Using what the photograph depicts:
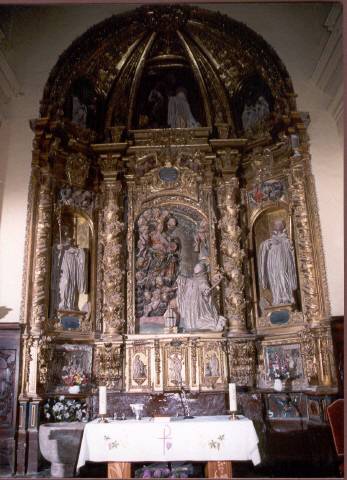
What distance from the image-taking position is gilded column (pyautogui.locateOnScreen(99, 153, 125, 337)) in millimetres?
8180

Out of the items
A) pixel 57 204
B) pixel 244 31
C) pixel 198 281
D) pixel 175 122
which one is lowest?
pixel 198 281

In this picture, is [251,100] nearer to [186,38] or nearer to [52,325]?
[186,38]

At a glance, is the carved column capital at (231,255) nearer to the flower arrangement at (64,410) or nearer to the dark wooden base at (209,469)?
the dark wooden base at (209,469)

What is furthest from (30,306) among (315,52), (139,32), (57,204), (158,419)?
(315,52)

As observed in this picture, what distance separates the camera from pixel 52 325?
25.6 feet

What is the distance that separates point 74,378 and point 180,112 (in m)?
5.60

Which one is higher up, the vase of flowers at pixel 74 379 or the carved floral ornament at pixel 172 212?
the carved floral ornament at pixel 172 212

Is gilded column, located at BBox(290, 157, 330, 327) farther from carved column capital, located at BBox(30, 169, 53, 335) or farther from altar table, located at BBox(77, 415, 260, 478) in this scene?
carved column capital, located at BBox(30, 169, 53, 335)

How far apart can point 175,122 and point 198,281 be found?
135 inches

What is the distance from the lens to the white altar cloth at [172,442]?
5.68m

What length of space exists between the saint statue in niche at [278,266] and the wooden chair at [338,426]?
7.69 ft

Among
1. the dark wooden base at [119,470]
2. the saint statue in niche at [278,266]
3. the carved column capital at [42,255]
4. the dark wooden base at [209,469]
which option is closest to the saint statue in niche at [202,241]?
the saint statue in niche at [278,266]

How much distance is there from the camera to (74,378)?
25.1ft

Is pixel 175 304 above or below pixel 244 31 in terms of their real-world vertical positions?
below
